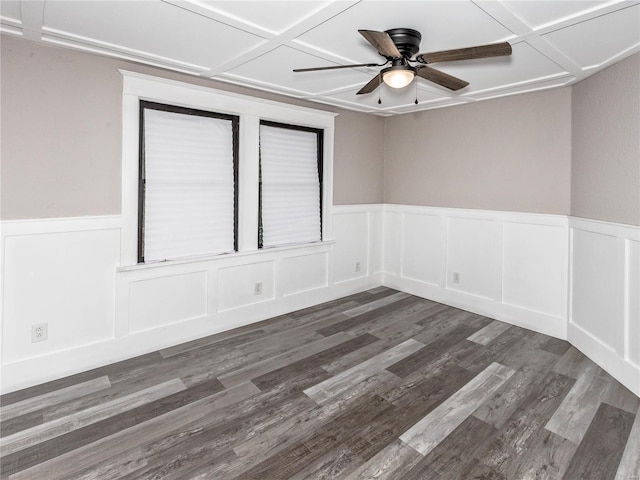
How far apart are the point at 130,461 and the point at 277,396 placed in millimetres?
987

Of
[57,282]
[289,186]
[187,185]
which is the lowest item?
[57,282]

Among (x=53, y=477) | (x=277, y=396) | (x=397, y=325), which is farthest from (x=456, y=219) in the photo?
(x=53, y=477)

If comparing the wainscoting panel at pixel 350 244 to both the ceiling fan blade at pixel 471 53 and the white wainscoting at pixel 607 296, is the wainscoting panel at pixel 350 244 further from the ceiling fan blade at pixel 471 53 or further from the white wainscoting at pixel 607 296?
the ceiling fan blade at pixel 471 53

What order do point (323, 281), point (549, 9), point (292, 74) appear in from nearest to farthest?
point (549, 9) < point (292, 74) < point (323, 281)

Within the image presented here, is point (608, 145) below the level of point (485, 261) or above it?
above

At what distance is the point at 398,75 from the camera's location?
91.4 inches

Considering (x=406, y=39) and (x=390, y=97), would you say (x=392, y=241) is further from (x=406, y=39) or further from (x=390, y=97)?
(x=406, y=39)

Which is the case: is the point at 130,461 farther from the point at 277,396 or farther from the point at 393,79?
the point at 393,79

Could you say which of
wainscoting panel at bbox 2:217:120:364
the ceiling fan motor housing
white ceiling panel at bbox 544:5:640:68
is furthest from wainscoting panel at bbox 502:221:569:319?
wainscoting panel at bbox 2:217:120:364

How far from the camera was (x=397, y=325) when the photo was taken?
411 centimetres

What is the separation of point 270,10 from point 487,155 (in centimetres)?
314

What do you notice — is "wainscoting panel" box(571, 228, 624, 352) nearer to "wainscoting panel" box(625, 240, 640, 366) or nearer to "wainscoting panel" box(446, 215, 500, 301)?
"wainscoting panel" box(625, 240, 640, 366)

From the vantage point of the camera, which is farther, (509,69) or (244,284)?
(244,284)

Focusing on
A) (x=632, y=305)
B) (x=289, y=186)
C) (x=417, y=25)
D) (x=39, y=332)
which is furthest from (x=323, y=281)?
(x=417, y=25)
